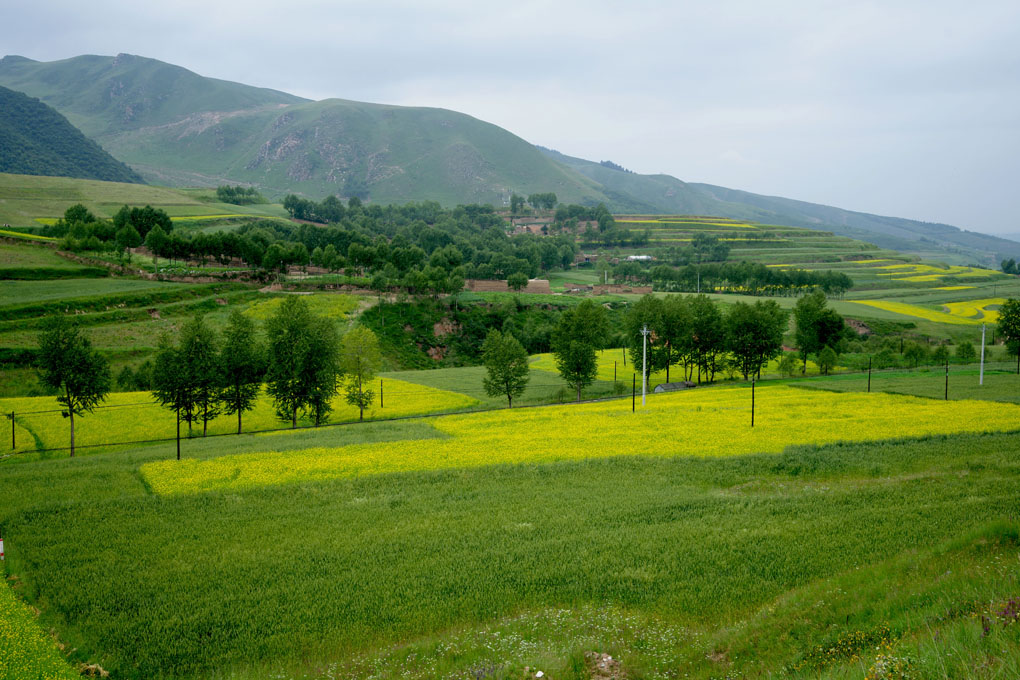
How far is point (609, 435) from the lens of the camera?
43781 millimetres

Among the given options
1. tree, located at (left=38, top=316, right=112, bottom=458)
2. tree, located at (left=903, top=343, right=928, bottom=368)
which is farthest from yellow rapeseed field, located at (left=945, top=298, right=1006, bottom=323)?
tree, located at (left=38, top=316, right=112, bottom=458)

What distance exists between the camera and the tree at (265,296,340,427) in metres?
54.2

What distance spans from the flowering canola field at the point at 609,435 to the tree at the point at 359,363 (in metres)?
10.5

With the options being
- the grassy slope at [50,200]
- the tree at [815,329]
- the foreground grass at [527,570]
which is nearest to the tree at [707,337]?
the tree at [815,329]

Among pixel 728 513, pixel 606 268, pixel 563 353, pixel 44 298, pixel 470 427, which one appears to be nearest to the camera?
pixel 728 513

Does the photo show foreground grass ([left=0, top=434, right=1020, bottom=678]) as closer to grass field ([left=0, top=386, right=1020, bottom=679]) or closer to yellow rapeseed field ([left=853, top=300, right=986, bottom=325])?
grass field ([left=0, top=386, right=1020, bottom=679])

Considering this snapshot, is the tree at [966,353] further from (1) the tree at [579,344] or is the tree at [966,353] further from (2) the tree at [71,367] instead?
(2) the tree at [71,367]

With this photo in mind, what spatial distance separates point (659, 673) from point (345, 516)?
16424mm

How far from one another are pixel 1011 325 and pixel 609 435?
5994cm

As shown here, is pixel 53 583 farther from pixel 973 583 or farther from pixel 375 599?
pixel 973 583

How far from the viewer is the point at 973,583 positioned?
14.2 m

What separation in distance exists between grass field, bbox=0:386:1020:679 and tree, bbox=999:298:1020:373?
46.5m

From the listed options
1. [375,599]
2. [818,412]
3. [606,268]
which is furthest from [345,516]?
[606,268]

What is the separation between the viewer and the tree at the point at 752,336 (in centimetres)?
7356
